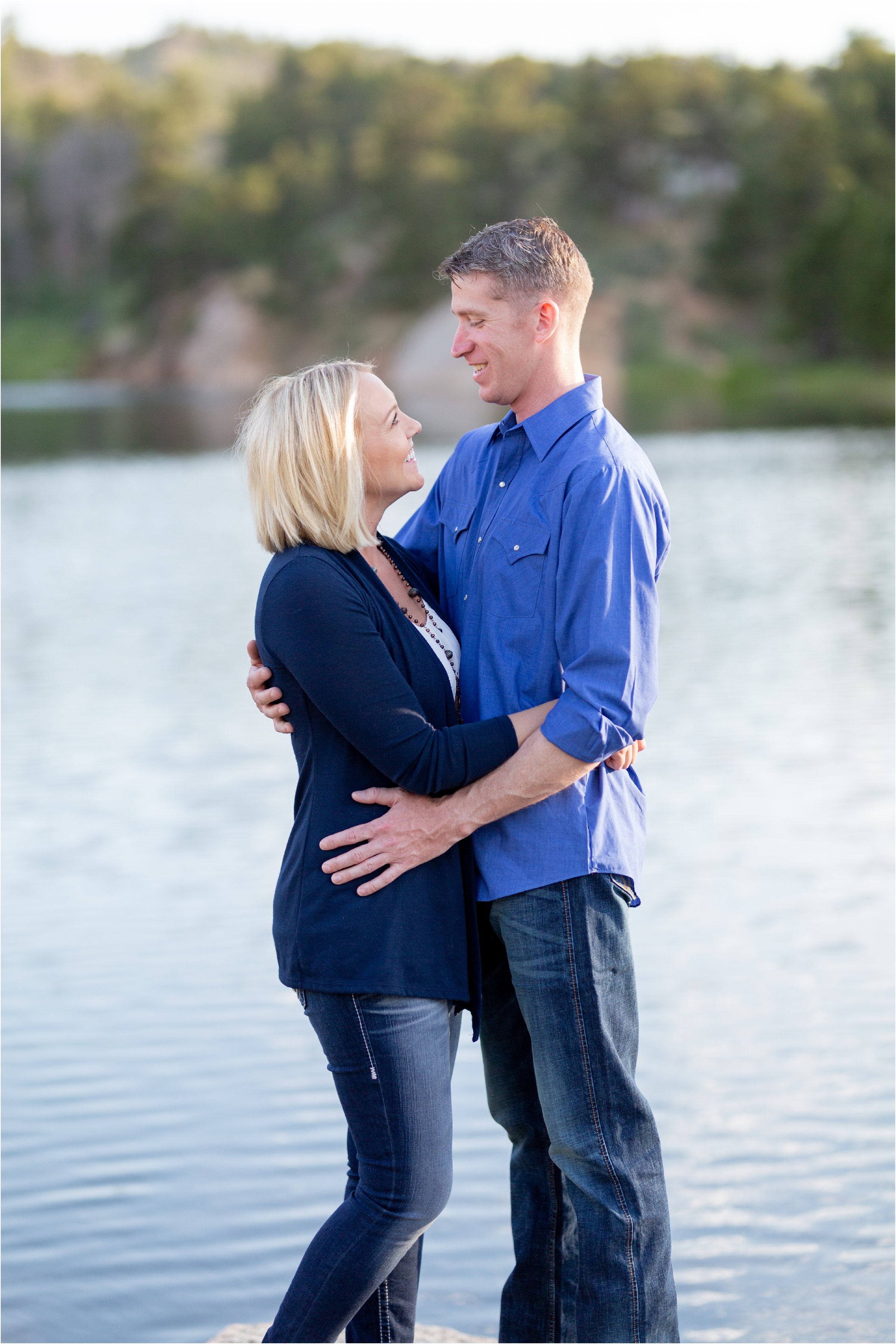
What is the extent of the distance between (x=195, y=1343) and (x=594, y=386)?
2.29 m

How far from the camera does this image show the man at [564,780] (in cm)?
276

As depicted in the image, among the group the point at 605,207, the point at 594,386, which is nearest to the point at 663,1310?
the point at 594,386

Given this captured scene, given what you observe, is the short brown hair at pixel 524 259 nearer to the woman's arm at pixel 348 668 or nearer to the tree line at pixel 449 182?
the woman's arm at pixel 348 668

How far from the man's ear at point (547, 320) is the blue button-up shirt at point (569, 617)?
0.36ft

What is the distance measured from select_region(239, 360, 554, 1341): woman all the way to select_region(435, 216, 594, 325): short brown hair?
0.29 m

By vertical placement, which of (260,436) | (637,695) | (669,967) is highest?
(260,436)

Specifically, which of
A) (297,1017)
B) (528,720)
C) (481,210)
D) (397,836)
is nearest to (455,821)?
(397,836)

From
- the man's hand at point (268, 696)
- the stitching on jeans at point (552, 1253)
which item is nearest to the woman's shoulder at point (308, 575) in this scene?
the man's hand at point (268, 696)

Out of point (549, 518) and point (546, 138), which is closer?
point (549, 518)

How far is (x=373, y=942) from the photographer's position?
2691mm

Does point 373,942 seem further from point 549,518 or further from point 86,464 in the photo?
point 86,464

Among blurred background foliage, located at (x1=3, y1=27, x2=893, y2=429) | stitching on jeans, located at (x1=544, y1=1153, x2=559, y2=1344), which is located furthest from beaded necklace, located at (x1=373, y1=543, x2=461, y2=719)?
blurred background foliage, located at (x1=3, y1=27, x2=893, y2=429)

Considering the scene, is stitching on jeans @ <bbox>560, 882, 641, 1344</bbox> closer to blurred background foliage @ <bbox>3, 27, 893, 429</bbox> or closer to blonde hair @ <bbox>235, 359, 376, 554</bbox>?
blonde hair @ <bbox>235, 359, 376, 554</bbox>

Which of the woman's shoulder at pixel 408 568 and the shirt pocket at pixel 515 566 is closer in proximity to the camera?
the shirt pocket at pixel 515 566
